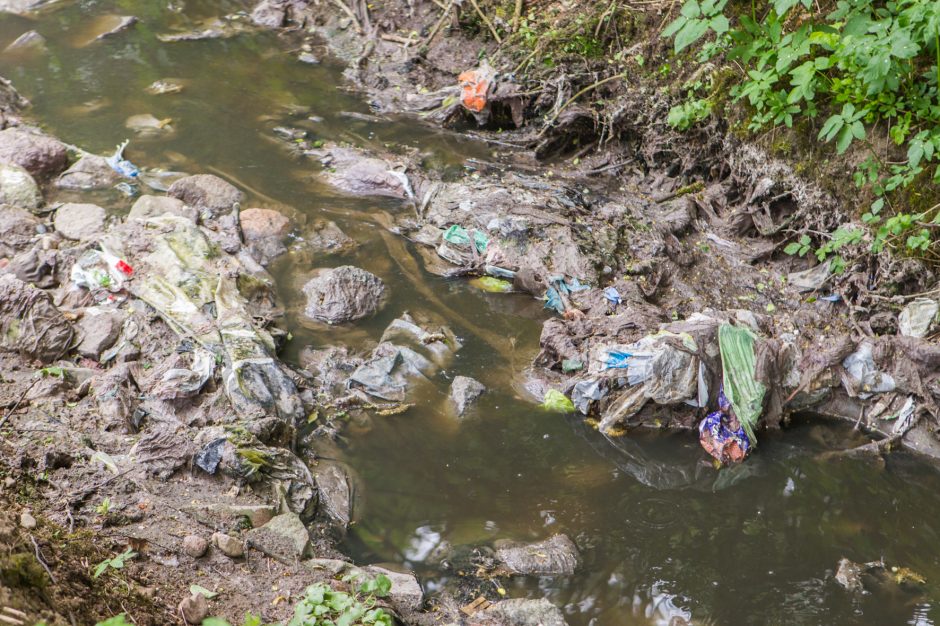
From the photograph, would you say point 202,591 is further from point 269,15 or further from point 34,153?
point 269,15

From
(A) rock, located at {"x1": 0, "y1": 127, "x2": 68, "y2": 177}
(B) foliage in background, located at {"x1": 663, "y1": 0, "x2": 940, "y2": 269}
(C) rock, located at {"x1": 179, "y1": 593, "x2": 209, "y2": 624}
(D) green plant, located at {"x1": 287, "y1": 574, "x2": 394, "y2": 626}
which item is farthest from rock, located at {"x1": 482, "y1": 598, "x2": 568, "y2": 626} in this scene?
(A) rock, located at {"x1": 0, "y1": 127, "x2": 68, "y2": 177}

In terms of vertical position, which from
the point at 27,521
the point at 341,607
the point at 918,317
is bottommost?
the point at 918,317

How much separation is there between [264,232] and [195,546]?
3.57 m

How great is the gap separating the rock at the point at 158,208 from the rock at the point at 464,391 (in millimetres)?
2881

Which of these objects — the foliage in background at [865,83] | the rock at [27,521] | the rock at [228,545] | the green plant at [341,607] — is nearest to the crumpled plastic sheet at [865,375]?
the foliage in background at [865,83]

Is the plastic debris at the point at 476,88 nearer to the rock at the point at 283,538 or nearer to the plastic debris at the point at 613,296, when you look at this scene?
the plastic debris at the point at 613,296

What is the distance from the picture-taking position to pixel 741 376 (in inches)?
179

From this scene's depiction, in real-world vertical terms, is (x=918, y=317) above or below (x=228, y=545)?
above

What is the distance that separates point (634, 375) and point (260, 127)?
5.26 meters

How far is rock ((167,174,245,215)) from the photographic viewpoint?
6504 millimetres

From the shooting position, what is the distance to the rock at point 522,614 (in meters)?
3.38

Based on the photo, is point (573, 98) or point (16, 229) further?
point (573, 98)

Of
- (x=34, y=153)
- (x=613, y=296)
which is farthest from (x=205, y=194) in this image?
(x=613, y=296)

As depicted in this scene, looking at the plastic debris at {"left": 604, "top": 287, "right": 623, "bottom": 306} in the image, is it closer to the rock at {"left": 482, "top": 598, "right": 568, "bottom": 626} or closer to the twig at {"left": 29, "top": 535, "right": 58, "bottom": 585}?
the rock at {"left": 482, "top": 598, "right": 568, "bottom": 626}
